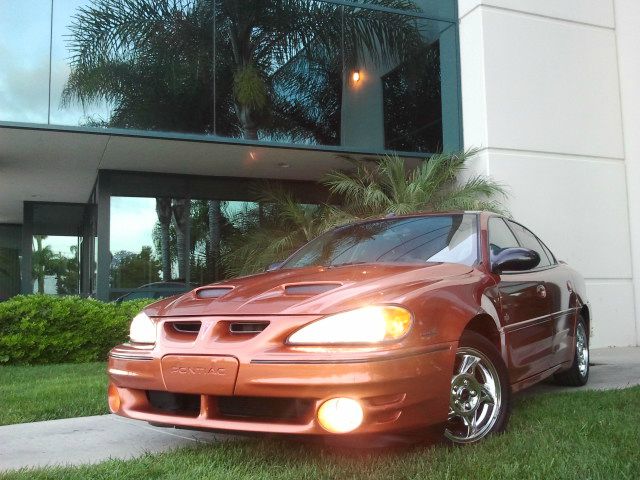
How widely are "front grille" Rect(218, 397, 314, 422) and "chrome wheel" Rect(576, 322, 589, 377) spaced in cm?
351

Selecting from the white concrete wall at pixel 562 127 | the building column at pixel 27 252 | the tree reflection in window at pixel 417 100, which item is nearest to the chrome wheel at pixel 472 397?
the white concrete wall at pixel 562 127

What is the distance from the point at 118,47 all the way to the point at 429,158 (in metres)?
5.07

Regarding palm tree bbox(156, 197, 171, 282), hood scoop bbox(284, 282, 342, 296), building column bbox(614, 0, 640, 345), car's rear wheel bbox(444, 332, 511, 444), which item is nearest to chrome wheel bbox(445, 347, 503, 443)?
car's rear wheel bbox(444, 332, 511, 444)

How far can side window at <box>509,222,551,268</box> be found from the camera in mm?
5059

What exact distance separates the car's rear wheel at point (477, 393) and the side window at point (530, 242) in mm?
1603

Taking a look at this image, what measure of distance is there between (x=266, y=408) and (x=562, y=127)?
353 inches

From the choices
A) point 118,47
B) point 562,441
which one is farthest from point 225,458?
point 118,47

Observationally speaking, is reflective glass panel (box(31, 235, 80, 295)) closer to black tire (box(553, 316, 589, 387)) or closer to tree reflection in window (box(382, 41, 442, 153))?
tree reflection in window (box(382, 41, 442, 153))

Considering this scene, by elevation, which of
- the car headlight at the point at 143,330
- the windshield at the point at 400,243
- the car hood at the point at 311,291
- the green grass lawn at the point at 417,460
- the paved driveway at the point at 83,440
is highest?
the windshield at the point at 400,243

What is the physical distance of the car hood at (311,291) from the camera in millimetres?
3070

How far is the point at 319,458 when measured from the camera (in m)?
3.33

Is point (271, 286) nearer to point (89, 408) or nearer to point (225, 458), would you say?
point (225, 458)

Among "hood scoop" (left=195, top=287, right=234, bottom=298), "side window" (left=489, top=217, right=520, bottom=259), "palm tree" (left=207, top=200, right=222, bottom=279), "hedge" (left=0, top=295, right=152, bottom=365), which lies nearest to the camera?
"hood scoop" (left=195, top=287, right=234, bottom=298)

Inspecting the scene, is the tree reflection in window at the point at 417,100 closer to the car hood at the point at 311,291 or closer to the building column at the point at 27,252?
the car hood at the point at 311,291
